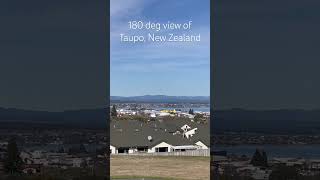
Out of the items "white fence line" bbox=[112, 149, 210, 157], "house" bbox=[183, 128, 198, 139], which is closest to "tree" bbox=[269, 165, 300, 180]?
"white fence line" bbox=[112, 149, 210, 157]

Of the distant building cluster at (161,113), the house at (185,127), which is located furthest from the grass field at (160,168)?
the distant building cluster at (161,113)

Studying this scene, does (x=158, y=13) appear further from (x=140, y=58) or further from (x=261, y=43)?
(x=261, y=43)

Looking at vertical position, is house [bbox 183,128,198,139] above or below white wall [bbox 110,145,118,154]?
above

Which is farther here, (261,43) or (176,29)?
(176,29)

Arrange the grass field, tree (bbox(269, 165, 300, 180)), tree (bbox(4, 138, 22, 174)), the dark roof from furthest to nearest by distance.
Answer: the dark roof, the grass field, tree (bbox(269, 165, 300, 180)), tree (bbox(4, 138, 22, 174))

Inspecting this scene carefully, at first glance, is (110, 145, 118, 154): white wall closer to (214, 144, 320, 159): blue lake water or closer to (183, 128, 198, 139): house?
(183, 128, 198, 139): house

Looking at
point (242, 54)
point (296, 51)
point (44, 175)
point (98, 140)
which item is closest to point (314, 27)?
point (296, 51)

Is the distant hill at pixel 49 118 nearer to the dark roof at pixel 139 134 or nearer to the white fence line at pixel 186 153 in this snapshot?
the dark roof at pixel 139 134
